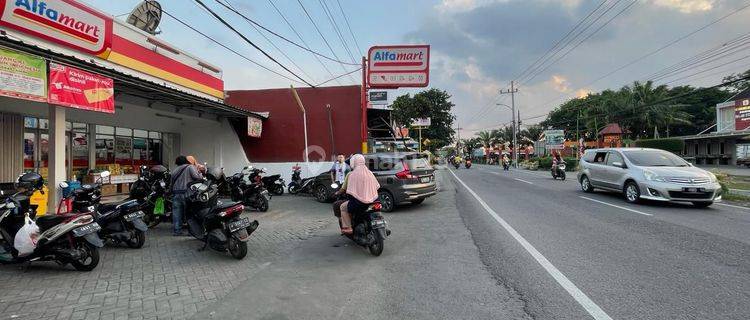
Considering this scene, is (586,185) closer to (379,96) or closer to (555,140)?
(379,96)

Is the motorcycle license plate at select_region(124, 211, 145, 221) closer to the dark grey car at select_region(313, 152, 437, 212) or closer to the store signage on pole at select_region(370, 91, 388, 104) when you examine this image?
the dark grey car at select_region(313, 152, 437, 212)

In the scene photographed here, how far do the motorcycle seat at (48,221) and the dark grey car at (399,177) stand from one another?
6897 mm

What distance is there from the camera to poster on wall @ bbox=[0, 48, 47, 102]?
6395 millimetres

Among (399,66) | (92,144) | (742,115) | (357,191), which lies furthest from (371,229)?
(742,115)

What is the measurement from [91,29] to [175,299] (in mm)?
9704

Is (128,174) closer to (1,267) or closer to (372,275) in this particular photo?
(1,267)

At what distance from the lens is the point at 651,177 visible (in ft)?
36.0

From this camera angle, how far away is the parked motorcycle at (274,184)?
15.5m

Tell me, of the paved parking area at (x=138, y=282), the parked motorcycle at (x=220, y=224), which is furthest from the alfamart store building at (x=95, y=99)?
the parked motorcycle at (x=220, y=224)

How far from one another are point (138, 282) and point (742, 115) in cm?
4735

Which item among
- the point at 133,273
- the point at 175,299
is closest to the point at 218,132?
the point at 133,273

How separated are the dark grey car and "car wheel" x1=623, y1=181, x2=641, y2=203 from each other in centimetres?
564

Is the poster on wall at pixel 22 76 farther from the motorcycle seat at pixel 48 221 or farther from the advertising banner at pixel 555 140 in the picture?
the advertising banner at pixel 555 140

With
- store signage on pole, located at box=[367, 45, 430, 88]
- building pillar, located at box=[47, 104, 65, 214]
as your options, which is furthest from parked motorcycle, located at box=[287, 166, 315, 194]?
building pillar, located at box=[47, 104, 65, 214]
